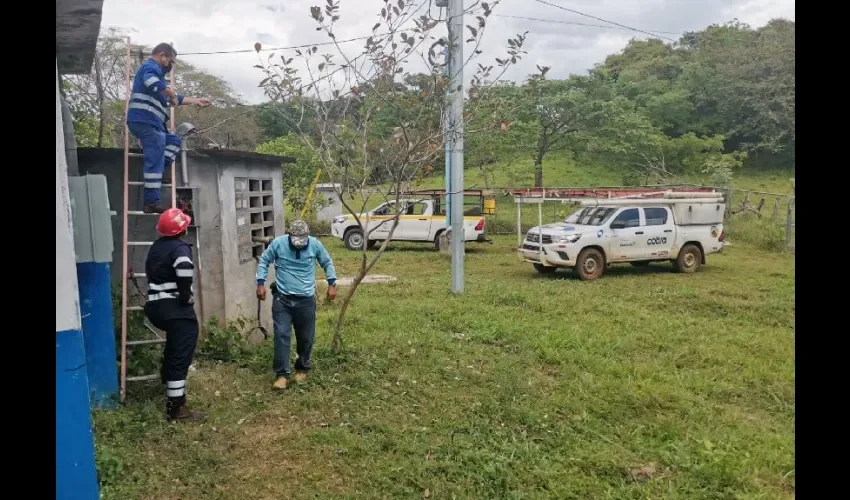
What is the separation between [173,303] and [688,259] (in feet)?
37.2

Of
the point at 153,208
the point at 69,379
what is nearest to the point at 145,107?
the point at 153,208

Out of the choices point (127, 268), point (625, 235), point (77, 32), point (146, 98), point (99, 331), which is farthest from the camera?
point (625, 235)

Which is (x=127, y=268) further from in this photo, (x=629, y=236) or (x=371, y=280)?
(x=629, y=236)

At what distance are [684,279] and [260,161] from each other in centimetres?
884

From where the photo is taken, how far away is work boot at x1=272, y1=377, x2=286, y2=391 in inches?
220

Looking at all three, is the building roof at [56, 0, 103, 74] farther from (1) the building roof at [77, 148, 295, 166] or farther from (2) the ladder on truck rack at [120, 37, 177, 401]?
(1) the building roof at [77, 148, 295, 166]

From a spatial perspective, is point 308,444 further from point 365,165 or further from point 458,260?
point 458,260

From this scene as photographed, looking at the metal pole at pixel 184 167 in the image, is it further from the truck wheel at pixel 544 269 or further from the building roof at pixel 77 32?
the truck wheel at pixel 544 269

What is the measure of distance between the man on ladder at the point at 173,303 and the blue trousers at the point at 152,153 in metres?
0.88

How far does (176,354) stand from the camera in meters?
4.81

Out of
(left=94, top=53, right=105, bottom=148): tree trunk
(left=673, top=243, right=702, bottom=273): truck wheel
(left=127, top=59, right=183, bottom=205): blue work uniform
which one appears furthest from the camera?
(left=673, top=243, right=702, bottom=273): truck wheel

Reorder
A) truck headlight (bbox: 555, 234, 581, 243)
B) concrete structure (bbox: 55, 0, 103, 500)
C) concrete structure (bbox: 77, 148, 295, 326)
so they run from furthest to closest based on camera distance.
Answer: truck headlight (bbox: 555, 234, 581, 243) → concrete structure (bbox: 77, 148, 295, 326) → concrete structure (bbox: 55, 0, 103, 500)

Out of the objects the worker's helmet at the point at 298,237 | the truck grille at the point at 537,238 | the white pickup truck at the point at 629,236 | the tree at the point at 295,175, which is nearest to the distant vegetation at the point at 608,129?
the tree at the point at 295,175

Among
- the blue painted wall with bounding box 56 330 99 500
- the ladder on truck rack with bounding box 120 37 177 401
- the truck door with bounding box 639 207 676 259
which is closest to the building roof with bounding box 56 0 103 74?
the ladder on truck rack with bounding box 120 37 177 401
